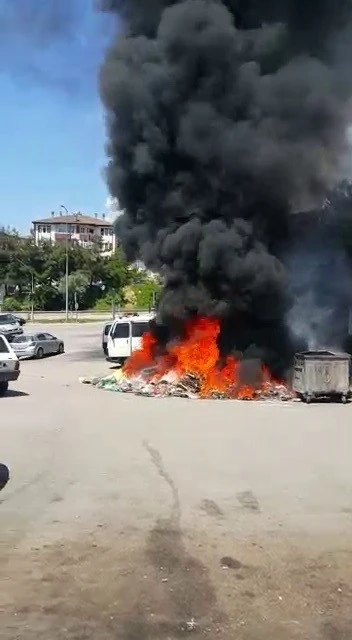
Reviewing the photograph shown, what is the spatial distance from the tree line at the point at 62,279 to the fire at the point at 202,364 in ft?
152

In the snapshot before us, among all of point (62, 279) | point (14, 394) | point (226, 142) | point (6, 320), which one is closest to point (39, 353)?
point (6, 320)

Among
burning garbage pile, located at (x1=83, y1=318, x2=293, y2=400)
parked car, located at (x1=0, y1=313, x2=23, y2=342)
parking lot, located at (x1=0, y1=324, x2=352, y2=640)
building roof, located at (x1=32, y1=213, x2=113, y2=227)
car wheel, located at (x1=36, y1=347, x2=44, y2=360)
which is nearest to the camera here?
parking lot, located at (x1=0, y1=324, x2=352, y2=640)

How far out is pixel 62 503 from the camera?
7875mm

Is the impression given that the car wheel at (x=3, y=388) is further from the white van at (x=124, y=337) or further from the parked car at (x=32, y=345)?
the parked car at (x=32, y=345)

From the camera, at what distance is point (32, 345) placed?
31625mm

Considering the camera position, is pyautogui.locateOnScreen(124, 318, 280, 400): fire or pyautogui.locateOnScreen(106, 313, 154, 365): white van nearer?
pyautogui.locateOnScreen(124, 318, 280, 400): fire

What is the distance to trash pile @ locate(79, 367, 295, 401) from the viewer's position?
1930 centimetres

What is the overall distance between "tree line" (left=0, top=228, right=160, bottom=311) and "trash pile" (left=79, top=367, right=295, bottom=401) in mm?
48054

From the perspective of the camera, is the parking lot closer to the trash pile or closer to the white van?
the trash pile

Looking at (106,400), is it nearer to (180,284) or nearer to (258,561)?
(180,284)

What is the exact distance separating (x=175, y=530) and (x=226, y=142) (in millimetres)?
16857

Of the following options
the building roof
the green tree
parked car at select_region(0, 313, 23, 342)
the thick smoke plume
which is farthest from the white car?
the building roof

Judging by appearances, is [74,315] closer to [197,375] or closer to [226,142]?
[226,142]

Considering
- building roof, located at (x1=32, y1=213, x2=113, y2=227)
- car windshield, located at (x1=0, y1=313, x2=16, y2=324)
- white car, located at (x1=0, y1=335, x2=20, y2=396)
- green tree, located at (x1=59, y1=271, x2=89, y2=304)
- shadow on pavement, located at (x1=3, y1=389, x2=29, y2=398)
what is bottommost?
shadow on pavement, located at (x1=3, y1=389, x2=29, y2=398)
